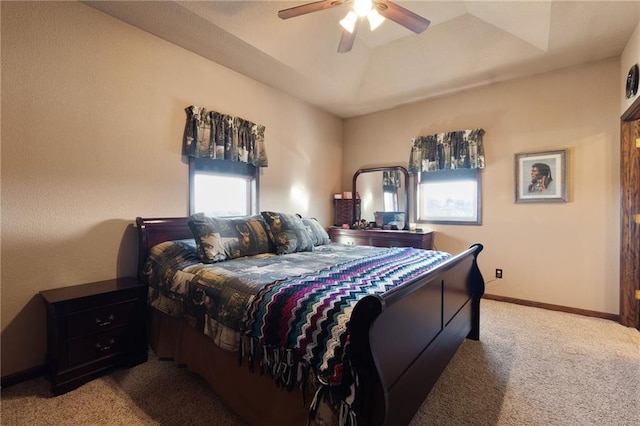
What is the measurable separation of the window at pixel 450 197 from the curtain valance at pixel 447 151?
6.6 inches

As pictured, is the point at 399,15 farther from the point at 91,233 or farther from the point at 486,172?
the point at 91,233

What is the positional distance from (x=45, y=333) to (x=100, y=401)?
0.80 meters

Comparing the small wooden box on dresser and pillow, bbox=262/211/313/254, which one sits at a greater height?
pillow, bbox=262/211/313/254

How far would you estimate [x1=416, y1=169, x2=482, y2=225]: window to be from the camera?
4.06m

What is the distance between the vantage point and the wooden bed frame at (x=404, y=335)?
3.73 feet

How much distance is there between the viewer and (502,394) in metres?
1.95

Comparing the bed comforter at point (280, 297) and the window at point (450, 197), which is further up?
the window at point (450, 197)

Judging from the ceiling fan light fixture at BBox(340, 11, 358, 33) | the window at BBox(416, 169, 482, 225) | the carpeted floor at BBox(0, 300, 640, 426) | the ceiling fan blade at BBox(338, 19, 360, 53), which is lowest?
the carpeted floor at BBox(0, 300, 640, 426)

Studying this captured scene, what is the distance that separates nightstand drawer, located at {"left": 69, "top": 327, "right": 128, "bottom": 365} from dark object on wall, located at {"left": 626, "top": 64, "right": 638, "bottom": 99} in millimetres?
4765

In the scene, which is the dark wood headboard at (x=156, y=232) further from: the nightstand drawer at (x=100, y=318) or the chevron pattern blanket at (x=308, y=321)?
the chevron pattern blanket at (x=308, y=321)

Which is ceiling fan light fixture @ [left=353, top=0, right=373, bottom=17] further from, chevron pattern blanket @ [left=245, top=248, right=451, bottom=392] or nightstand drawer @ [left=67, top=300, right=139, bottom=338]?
nightstand drawer @ [left=67, top=300, right=139, bottom=338]

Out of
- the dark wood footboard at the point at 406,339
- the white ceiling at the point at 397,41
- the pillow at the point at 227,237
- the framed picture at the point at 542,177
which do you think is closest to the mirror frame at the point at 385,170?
the white ceiling at the point at 397,41

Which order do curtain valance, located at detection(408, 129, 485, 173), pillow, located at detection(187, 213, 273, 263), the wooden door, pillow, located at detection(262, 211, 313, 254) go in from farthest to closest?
curtain valance, located at detection(408, 129, 485, 173), the wooden door, pillow, located at detection(262, 211, 313, 254), pillow, located at detection(187, 213, 273, 263)

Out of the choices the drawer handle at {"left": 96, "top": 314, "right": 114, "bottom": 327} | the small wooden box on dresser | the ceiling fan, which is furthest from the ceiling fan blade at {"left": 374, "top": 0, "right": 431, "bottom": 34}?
the drawer handle at {"left": 96, "top": 314, "right": 114, "bottom": 327}
